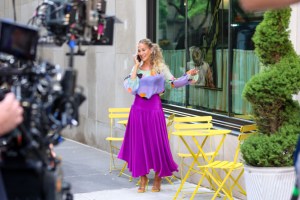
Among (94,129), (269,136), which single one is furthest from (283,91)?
(94,129)

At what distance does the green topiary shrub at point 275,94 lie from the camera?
5777 millimetres

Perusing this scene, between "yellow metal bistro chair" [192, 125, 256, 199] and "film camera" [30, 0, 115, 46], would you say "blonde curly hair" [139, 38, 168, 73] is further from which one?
"film camera" [30, 0, 115, 46]

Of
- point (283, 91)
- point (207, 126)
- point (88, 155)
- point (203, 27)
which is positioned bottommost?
point (88, 155)

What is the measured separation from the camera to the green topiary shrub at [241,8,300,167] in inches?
227

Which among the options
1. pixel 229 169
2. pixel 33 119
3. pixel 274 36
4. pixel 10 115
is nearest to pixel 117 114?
pixel 229 169

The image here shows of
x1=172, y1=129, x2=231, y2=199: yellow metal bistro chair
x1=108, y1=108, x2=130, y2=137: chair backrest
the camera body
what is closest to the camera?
the camera body

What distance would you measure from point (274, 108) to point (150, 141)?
2603 mm

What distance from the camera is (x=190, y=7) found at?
31.3 feet

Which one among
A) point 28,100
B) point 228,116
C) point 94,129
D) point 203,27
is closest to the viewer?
point 28,100

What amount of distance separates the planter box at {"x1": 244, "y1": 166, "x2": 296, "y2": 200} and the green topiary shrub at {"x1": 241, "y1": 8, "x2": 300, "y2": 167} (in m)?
0.07

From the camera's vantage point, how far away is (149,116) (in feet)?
27.1

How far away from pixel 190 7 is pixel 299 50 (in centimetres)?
299

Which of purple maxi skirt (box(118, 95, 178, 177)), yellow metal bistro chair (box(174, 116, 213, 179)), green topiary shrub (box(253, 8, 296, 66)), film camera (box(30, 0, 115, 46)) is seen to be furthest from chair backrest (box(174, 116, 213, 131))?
film camera (box(30, 0, 115, 46))

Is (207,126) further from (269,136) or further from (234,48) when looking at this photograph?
(269,136)
